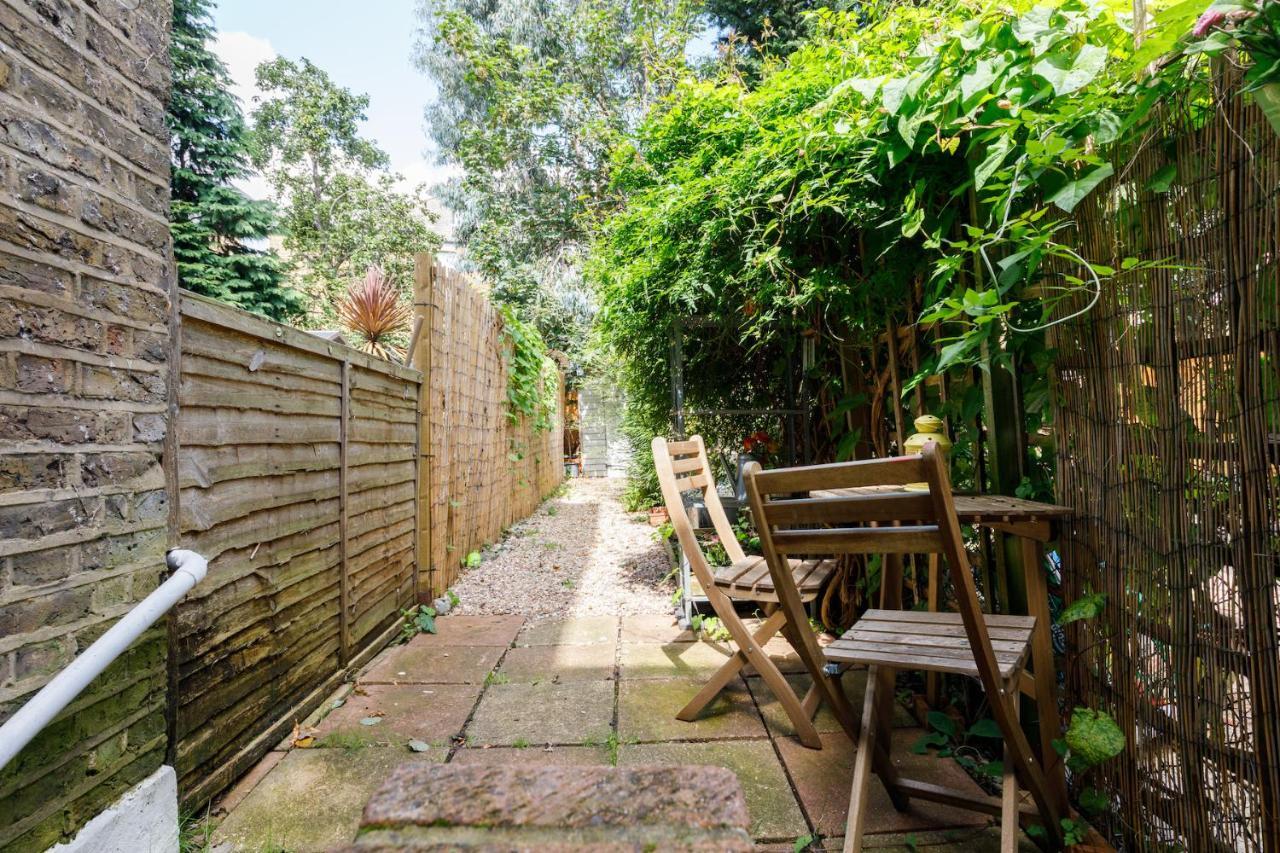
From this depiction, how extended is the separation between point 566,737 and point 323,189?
14105 mm

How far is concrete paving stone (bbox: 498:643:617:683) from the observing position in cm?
260

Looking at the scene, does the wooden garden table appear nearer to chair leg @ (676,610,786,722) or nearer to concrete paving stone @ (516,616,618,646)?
chair leg @ (676,610,786,722)

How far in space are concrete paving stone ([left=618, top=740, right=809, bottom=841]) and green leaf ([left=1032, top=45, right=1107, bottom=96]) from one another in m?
1.89

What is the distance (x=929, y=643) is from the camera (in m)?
1.48

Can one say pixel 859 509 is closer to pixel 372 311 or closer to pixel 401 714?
pixel 401 714

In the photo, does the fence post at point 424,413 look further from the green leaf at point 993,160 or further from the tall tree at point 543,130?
the tall tree at point 543,130

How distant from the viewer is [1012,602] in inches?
73.9

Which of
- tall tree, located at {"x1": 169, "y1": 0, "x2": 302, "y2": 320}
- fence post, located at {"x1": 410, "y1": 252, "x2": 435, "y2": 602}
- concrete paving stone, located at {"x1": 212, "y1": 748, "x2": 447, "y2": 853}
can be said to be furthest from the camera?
tall tree, located at {"x1": 169, "y1": 0, "x2": 302, "y2": 320}

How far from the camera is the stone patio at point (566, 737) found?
1604 millimetres

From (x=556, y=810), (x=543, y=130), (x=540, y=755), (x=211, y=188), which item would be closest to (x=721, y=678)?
(x=540, y=755)

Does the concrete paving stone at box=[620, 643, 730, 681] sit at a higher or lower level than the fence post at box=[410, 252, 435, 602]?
lower

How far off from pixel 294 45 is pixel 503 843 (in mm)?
16225

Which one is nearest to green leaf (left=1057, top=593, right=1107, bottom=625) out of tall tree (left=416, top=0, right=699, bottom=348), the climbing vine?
the climbing vine

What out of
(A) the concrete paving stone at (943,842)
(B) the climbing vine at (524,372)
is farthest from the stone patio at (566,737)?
(B) the climbing vine at (524,372)
